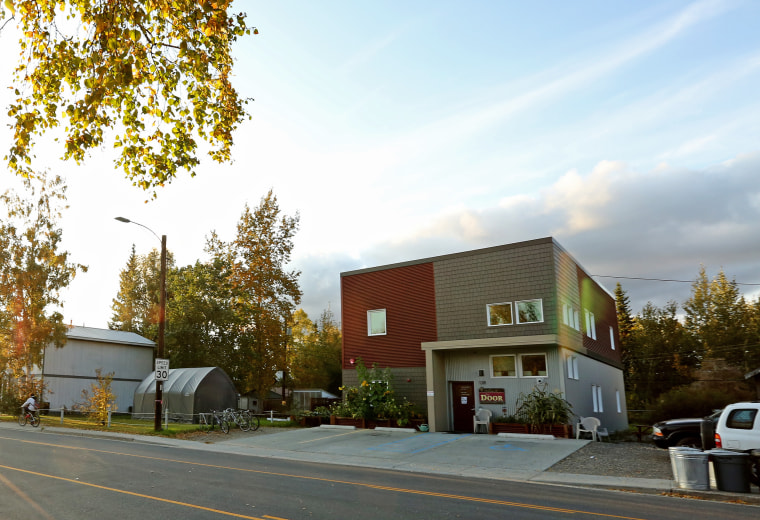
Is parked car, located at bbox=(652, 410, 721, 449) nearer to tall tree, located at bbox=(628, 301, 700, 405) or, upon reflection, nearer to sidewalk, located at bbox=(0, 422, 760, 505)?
sidewalk, located at bbox=(0, 422, 760, 505)

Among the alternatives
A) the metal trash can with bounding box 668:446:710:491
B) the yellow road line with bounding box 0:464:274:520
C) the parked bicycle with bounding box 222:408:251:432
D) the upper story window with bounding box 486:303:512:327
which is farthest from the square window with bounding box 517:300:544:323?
the yellow road line with bounding box 0:464:274:520

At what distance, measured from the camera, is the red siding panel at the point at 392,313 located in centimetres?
2589

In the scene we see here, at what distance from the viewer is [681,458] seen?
475 inches

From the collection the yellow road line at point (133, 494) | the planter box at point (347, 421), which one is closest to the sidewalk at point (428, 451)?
the planter box at point (347, 421)

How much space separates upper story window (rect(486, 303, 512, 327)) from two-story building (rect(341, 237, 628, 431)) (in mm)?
42

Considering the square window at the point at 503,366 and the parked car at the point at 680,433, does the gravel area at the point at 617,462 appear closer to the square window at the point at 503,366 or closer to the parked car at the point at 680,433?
the parked car at the point at 680,433

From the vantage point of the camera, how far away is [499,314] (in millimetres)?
23938

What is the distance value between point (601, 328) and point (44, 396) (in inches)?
1421

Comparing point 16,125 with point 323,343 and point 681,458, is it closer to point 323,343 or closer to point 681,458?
point 681,458

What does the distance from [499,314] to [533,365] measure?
2.54 metres

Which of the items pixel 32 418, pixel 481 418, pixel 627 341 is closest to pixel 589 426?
pixel 481 418

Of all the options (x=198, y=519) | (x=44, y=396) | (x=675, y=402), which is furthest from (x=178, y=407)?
(x=675, y=402)

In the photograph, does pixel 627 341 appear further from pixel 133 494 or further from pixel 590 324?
pixel 133 494

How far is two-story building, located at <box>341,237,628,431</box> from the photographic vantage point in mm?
22812
